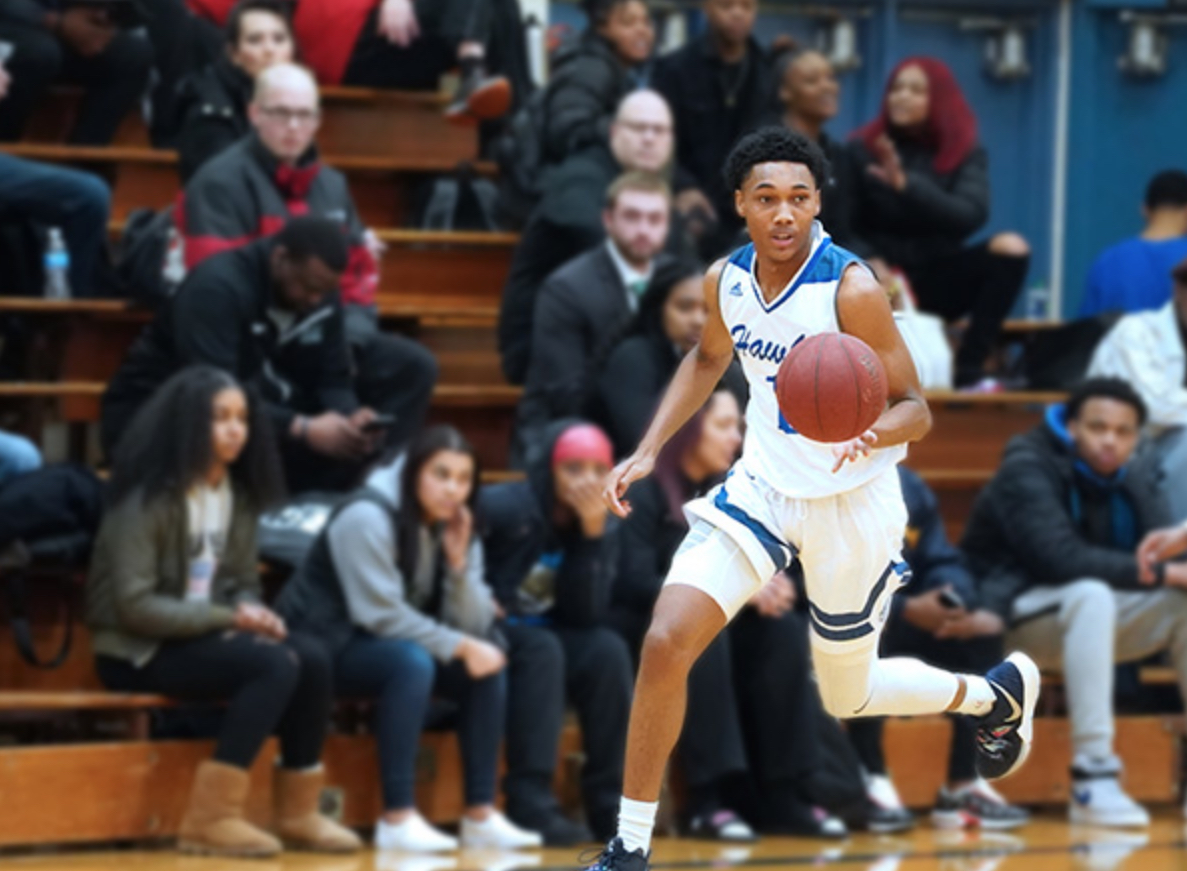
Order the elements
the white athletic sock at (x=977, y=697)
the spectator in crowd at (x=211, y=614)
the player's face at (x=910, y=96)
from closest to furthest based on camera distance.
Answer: the white athletic sock at (x=977, y=697) < the spectator in crowd at (x=211, y=614) < the player's face at (x=910, y=96)

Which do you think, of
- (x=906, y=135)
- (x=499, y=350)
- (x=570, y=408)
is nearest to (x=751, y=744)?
(x=570, y=408)

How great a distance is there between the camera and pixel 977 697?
6008 mm

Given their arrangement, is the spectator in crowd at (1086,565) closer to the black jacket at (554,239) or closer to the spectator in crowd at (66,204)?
the black jacket at (554,239)

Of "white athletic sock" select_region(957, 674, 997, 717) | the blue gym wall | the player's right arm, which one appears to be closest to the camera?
the player's right arm

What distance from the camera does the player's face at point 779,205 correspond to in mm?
5293

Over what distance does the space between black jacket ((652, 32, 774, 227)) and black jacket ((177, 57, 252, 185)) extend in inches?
78.3

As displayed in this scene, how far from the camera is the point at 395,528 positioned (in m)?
7.53

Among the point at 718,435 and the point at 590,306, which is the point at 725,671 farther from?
the point at 590,306

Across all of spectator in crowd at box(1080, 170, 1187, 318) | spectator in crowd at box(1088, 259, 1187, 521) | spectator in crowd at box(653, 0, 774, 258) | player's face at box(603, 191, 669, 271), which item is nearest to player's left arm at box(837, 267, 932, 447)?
player's face at box(603, 191, 669, 271)

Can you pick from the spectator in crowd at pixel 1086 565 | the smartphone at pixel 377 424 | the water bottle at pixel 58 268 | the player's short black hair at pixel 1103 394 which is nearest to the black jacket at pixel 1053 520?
Answer: the spectator in crowd at pixel 1086 565

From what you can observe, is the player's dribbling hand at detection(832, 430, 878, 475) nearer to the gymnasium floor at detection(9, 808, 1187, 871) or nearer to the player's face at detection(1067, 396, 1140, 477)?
the gymnasium floor at detection(9, 808, 1187, 871)

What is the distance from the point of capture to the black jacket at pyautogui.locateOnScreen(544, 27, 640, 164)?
31.3 ft

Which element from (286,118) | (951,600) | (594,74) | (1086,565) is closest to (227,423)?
(286,118)

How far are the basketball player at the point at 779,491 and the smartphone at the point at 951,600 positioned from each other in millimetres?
2518
